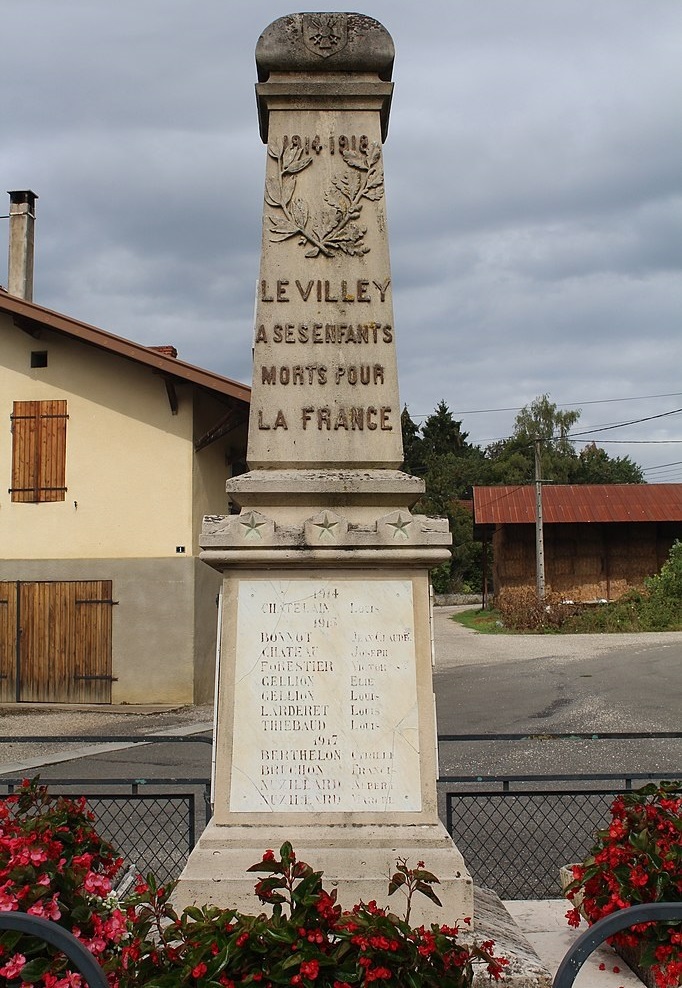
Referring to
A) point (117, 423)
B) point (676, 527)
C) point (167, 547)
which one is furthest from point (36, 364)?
Answer: point (676, 527)

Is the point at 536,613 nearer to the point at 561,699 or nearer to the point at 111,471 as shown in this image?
the point at 561,699

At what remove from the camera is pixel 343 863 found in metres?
3.81

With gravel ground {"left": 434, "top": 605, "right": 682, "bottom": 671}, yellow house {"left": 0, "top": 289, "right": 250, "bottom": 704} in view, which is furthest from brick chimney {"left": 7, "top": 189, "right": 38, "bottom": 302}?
gravel ground {"left": 434, "top": 605, "right": 682, "bottom": 671}

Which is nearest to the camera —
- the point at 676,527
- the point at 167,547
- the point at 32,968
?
the point at 32,968

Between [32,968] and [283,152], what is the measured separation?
3.67 metres

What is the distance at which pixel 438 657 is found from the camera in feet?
71.2

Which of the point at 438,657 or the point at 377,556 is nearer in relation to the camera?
the point at 377,556

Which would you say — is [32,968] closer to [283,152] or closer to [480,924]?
[480,924]

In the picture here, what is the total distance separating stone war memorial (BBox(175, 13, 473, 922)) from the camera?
3.92 metres

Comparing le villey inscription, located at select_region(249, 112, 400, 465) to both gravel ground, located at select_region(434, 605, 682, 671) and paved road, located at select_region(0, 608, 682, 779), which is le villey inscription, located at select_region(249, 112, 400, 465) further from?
gravel ground, located at select_region(434, 605, 682, 671)

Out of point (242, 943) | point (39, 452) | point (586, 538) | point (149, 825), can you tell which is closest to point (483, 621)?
point (586, 538)

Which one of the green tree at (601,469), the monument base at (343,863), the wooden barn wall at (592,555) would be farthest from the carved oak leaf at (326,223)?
the green tree at (601,469)

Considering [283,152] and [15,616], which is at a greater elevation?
[283,152]

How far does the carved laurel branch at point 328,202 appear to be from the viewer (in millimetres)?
4559
